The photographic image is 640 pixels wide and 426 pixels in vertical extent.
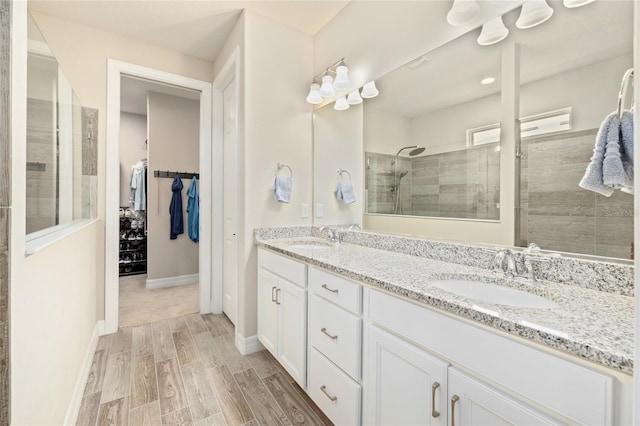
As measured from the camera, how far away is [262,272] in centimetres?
211

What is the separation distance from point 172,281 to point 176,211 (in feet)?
3.15

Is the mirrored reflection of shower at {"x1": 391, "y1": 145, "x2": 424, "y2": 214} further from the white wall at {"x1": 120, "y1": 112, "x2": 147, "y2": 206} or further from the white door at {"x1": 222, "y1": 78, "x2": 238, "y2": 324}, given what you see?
the white wall at {"x1": 120, "y1": 112, "x2": 147, "y2": 206}

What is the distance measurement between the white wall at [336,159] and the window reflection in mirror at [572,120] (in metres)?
1.10

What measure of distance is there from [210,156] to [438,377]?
2771 millimetres

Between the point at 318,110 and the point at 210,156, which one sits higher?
the point at 318,110

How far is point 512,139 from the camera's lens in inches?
50.6

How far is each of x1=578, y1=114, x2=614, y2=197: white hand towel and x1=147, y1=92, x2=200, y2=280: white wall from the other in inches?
164

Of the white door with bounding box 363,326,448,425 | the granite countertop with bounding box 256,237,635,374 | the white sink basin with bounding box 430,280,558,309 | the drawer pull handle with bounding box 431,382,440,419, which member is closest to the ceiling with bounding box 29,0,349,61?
the granite countertop with bounding box 256,237,635,374

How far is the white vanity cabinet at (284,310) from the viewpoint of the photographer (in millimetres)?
1632

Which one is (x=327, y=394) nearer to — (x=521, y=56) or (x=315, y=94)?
(x=521, y=56)

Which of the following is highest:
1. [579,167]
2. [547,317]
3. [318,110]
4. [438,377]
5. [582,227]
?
[318,110]

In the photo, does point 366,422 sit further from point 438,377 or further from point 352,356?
point 438,377

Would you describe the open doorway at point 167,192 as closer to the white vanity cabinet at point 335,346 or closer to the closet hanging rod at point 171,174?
the closet hanging rod at point 171,174

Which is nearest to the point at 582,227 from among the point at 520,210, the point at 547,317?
the point at 520,210
